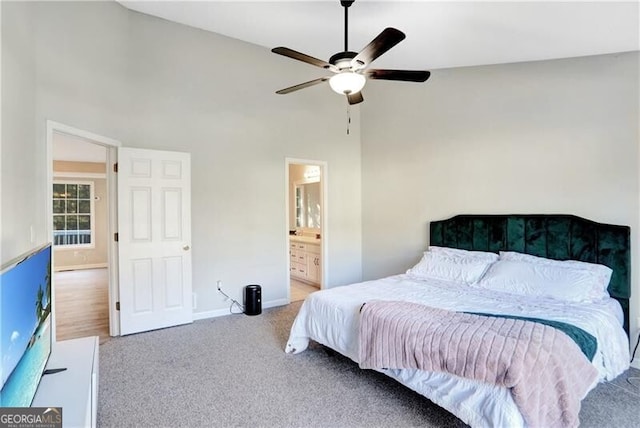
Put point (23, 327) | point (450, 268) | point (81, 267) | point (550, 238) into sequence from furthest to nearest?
point (81, 267) → point (450, 268) → point (550, 238) → point (23, 327)

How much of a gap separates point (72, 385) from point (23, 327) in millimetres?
538

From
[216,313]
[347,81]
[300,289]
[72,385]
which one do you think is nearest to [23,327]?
[72,385]

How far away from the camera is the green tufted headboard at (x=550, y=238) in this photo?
304 centimetres

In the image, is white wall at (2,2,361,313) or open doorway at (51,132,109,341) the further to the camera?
open doorway at (51,132,109,341)

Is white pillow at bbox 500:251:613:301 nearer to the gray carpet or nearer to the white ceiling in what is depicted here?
the gray carpet

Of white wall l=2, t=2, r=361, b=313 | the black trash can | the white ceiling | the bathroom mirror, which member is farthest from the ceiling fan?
the bathroom mirror

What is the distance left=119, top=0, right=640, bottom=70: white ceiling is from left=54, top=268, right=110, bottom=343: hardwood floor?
3574 millimetres

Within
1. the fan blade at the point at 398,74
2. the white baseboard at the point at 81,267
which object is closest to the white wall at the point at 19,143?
the fan blade at the point at 398,74

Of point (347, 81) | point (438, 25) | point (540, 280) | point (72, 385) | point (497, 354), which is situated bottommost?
point (72, 385)

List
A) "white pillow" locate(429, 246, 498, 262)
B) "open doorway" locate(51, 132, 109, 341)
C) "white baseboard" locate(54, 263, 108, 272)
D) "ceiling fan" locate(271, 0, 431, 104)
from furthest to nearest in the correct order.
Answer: "white baseboard" locate(54, 263, 108, 272)
"open doorway" locate(51, 132, 109, 341)
"white pillow" locate(429, 246, 498, 262)
"ceiling fan" locate(271, 0, 431, 104)

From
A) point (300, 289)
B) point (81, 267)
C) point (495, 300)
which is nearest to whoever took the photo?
point (495, 300)

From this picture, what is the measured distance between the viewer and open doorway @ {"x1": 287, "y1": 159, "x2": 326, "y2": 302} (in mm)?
5301

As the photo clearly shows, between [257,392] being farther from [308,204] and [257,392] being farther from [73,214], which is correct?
[73,214]

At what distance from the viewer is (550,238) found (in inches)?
136
